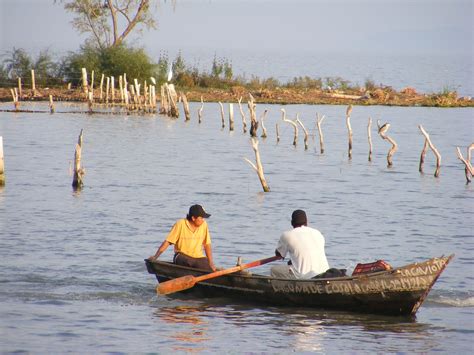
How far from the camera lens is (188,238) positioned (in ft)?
53.6

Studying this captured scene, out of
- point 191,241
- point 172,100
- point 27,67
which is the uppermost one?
point 27,67

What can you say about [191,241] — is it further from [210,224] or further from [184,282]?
[210,224]

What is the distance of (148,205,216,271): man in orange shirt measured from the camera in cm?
1616

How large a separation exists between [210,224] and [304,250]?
9.83 meters

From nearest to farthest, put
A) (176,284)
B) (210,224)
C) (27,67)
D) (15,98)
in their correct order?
(176,284), (210,224), (15,98), (27,67)

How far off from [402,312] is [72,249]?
8.31 metres

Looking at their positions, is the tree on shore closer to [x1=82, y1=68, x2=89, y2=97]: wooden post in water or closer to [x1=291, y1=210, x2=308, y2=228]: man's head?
[x1=82, y1=68, x2=89, y2=97]: wooden post in water

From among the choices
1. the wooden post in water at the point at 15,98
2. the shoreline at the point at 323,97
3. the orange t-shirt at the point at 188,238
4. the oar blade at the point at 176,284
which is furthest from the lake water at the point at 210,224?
the shoreline at the point at 323,97

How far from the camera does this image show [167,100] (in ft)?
187

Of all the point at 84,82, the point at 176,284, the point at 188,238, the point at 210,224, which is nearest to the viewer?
the point at 176,284

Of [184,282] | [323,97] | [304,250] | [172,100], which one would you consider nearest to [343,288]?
[304,250]

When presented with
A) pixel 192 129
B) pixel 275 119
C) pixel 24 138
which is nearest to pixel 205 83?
pixel 275 119

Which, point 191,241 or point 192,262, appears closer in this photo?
point 191,241

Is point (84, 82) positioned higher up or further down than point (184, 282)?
higher up
